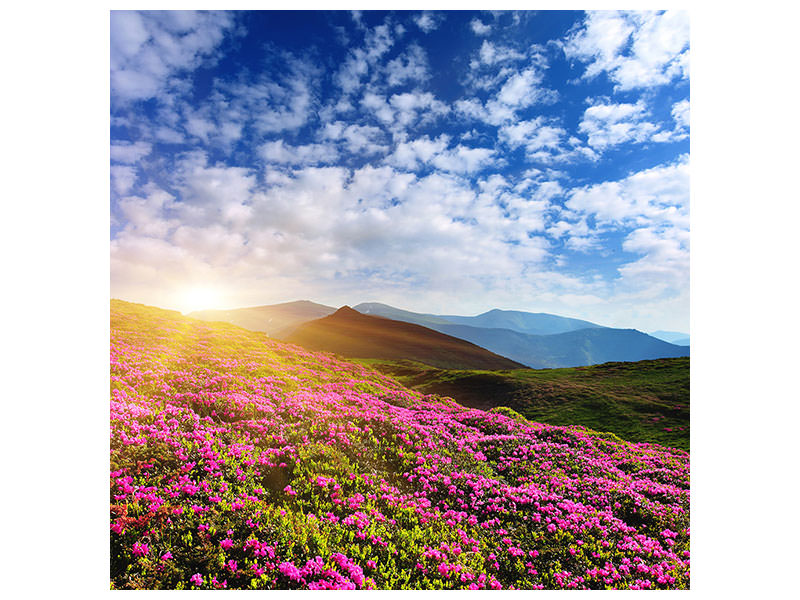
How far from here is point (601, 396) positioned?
38.0m

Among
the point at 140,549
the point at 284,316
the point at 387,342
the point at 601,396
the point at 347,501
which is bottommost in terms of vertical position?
the point at 387,342

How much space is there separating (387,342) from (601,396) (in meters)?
72.3

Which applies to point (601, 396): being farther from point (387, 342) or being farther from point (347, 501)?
point (387, 342)

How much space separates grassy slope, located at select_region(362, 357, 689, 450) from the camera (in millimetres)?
29938

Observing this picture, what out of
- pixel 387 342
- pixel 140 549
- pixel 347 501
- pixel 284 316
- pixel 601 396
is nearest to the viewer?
pixel 140 549

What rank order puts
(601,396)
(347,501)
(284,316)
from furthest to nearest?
(284,316) < (601,396) < (347,501)

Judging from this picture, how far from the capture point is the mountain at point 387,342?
96.6 metres

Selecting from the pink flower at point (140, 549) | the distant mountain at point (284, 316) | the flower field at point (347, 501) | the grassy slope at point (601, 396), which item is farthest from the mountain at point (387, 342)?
the pink flower at point (140, 549)

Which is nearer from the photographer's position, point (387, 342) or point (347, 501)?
point (347, 501)

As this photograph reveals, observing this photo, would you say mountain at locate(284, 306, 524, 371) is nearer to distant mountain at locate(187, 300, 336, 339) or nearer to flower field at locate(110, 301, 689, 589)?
distant mountain at locate(187, 300, 336, 339)

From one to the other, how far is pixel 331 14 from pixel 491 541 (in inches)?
594

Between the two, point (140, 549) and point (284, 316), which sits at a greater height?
point (140, 549)

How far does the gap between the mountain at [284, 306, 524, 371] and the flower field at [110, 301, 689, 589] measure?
255 feet

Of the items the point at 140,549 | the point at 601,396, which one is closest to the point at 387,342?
the point at 601,396
